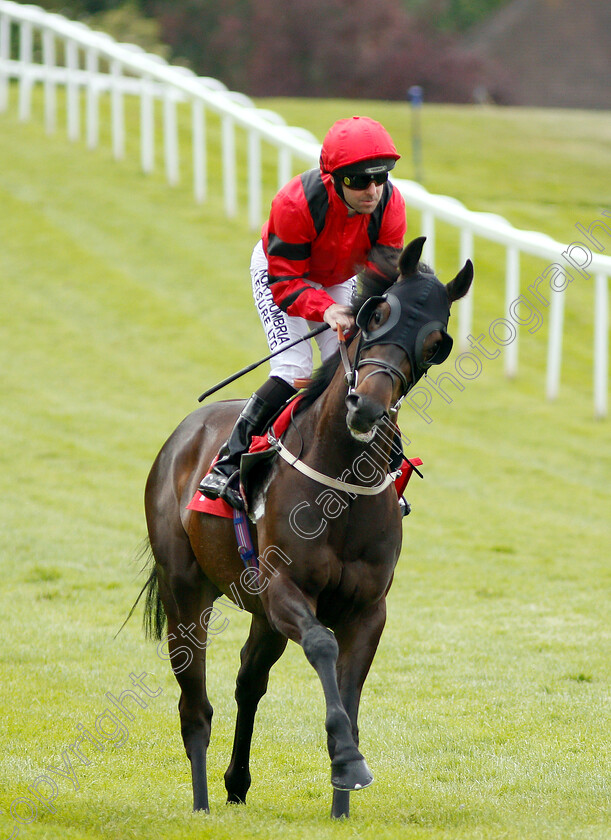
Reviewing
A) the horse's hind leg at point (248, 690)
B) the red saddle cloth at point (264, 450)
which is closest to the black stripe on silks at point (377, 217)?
the red saddle cloth at point (264, 450)

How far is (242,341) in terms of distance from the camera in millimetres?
13766

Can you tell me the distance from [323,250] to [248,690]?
1.86m

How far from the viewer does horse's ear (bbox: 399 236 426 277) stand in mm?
3834

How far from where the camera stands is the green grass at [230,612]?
183 inches

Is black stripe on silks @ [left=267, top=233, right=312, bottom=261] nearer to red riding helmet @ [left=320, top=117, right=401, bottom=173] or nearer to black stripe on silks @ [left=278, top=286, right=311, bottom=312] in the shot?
black stripe on silks @ [left=278, top=286, right=311, bottom=312]

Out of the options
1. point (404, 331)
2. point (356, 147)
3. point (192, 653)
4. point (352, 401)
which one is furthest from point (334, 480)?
point (192, 653)

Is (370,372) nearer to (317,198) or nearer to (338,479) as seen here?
(338,479)

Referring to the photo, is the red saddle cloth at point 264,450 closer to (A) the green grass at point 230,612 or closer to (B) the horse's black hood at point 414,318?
(B) the horse's black hood at point 414,318

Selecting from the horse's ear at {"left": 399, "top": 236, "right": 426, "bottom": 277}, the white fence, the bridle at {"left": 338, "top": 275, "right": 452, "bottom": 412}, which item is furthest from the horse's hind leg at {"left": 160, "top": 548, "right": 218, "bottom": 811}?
the white fence

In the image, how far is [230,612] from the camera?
778 cm

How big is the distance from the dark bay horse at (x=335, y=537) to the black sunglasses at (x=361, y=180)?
1.54 ft

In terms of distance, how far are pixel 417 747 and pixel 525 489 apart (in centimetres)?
556

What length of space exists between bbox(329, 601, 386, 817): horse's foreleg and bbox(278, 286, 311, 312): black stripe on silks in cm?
117

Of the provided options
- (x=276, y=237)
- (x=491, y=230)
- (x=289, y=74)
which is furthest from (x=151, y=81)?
(x=289, y=74)
